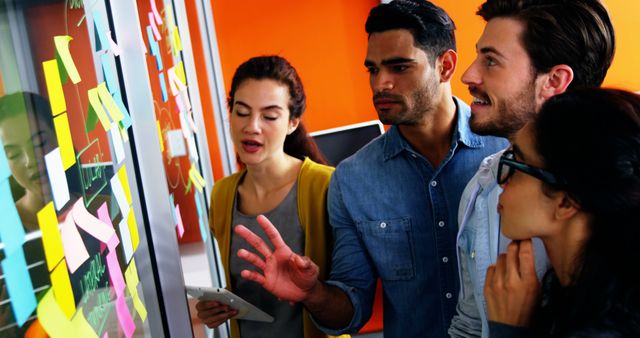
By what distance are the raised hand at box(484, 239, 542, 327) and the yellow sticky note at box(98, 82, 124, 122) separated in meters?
0.83

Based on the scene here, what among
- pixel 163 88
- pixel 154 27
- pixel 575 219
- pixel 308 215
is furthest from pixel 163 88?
pixel 575 219

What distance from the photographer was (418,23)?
1.71 meters

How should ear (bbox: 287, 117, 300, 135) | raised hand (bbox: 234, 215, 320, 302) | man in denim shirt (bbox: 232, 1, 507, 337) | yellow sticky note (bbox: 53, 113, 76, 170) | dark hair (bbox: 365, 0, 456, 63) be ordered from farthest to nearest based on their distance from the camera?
ear (bbox: 287, 117, 300, 135), dark hair (bbox: 365, 0, 456, 63), man in denim shirt (bbox: 232, 1, 507, 337), raised hand (bbox: 234, 215, 320, 302), yellow sticky note (bbox: 53, 113, 76, 170)

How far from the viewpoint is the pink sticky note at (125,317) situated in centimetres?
116

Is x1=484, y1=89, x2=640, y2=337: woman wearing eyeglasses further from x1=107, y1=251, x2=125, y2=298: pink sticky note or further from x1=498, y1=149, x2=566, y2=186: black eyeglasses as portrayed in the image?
x1=107, y1=251, x2=125, y2=298: pink sticky note

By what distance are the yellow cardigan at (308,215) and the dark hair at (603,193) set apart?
872 mm

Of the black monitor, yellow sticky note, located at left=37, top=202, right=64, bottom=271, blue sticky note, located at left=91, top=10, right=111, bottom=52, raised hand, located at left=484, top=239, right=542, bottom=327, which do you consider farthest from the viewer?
the black monitor

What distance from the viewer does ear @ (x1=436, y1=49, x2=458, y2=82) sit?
173 cm

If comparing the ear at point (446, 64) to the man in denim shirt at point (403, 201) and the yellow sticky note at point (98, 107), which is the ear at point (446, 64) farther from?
the yellow sticky note at point (98, 107)

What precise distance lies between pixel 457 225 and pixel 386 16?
0.62 m

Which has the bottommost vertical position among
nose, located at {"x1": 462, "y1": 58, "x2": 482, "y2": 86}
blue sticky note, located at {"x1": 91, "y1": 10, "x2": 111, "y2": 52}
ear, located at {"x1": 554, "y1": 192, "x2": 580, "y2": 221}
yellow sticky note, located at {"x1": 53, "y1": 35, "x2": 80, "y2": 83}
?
ear, located at {"x1": 554, "y1": 192, "x2": 580, "y2": 221}

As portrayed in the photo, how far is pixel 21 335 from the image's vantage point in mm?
760

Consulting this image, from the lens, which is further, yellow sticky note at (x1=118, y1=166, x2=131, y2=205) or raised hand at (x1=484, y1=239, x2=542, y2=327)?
yellow sticky note at (x1=118, y1=166, x2=131, y2=205)

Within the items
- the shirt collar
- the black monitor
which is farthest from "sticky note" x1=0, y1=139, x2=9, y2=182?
the black monitor
